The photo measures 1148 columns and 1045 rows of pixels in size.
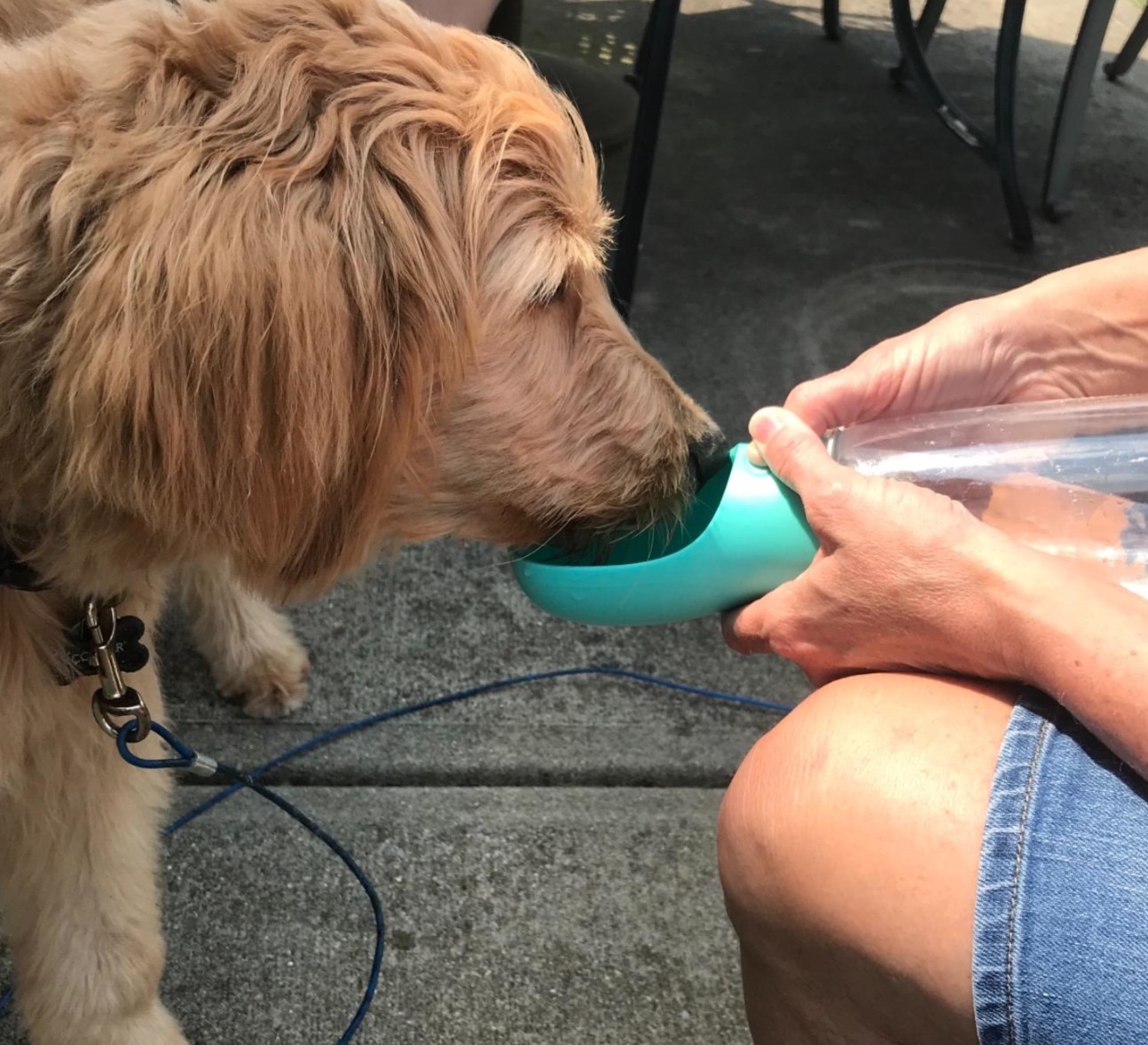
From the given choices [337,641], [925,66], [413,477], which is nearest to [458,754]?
[337,641]

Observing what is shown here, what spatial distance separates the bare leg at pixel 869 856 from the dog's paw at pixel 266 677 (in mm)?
1477

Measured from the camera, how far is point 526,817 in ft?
8.20

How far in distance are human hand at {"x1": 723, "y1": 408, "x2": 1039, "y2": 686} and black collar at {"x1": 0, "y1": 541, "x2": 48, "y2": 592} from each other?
1.06 meters

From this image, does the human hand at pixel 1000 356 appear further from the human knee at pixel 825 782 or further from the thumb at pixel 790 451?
the human knee at pixel 825 782

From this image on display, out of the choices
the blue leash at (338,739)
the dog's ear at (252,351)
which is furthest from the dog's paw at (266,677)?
the dog's ear at (252,351)

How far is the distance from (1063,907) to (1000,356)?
1069mm

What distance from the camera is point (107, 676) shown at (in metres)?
1.54

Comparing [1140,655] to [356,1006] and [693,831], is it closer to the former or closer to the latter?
[693,831]

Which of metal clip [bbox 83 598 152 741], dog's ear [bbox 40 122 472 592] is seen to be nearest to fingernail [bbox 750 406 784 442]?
dog's ear [bbox 40 122 472 592]

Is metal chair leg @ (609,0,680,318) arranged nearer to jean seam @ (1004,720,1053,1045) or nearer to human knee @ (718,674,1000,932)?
human knee @ (718,674,1000,932)

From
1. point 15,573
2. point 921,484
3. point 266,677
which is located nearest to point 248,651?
point 266,677

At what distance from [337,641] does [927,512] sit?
1.89m

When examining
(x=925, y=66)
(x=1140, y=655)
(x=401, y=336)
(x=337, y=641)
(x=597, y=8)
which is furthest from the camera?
(x=597, y=8)

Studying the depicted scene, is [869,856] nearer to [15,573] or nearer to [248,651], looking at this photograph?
[15,573]
